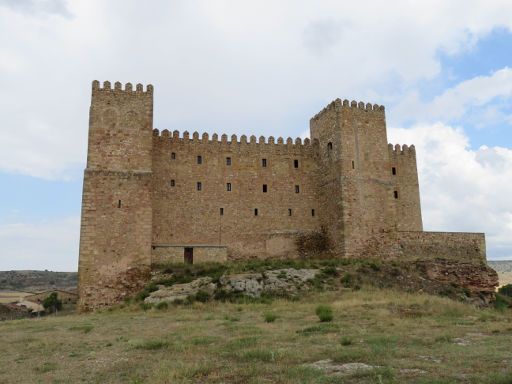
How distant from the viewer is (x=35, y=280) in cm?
7781

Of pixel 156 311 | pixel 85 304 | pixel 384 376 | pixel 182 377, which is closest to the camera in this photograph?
A: pixel 384 376

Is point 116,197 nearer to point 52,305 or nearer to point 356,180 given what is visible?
point 356,180

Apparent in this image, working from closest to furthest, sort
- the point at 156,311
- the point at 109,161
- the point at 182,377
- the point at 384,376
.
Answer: the point at 384,376, the point at 182,377, the point at 156,311, the point at 109,161

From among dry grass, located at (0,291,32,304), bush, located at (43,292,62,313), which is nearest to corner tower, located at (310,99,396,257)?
bush, located at (43,292,62,313)

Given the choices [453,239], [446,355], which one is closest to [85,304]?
[446,355]

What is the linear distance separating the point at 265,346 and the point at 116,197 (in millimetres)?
14435

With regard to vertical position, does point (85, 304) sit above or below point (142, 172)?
below

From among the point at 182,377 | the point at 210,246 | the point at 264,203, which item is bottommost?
the point at 182,377

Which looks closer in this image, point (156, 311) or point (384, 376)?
point (384, 376)

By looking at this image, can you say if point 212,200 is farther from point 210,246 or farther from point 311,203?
point 311,203

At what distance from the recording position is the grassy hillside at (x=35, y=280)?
68625 millimetres

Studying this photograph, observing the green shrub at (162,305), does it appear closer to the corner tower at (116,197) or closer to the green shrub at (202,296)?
the green shrub at (202,296)

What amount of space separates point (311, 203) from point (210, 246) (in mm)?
6786

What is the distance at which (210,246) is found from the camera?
24.8 m
